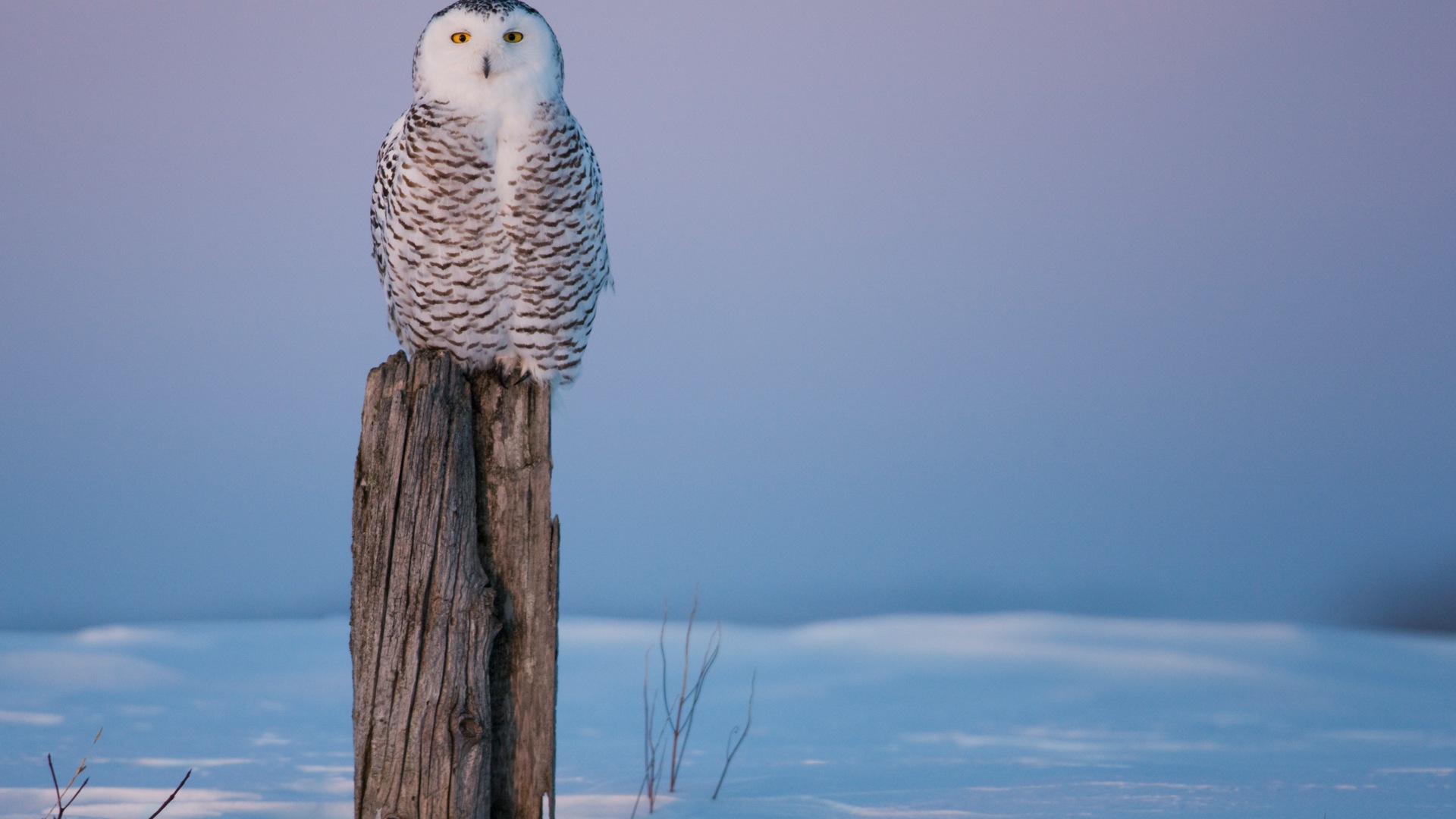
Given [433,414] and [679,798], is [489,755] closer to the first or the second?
[433,414]

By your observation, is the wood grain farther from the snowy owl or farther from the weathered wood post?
the snowy owl

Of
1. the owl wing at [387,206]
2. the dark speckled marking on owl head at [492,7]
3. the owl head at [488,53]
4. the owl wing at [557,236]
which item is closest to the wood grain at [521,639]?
the owl wing at [557,236]

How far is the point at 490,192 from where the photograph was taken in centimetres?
307

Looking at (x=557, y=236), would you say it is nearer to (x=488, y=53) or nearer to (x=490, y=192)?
(x=490, y=192)

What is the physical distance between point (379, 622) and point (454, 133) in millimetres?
1280

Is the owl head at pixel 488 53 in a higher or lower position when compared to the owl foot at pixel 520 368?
higher

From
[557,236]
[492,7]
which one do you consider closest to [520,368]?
[557,236]

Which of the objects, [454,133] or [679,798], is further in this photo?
[679,798]

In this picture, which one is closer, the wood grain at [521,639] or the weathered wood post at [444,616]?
the weathered wood post at [444,616]

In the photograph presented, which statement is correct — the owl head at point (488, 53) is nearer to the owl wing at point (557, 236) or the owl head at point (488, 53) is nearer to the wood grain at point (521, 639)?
the owl wing at point (557, 236)

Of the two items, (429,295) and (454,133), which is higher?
(454,133)

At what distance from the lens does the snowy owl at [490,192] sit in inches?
119

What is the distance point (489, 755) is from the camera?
2814mm

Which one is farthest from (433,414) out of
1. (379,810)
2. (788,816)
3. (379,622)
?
(788,816)
